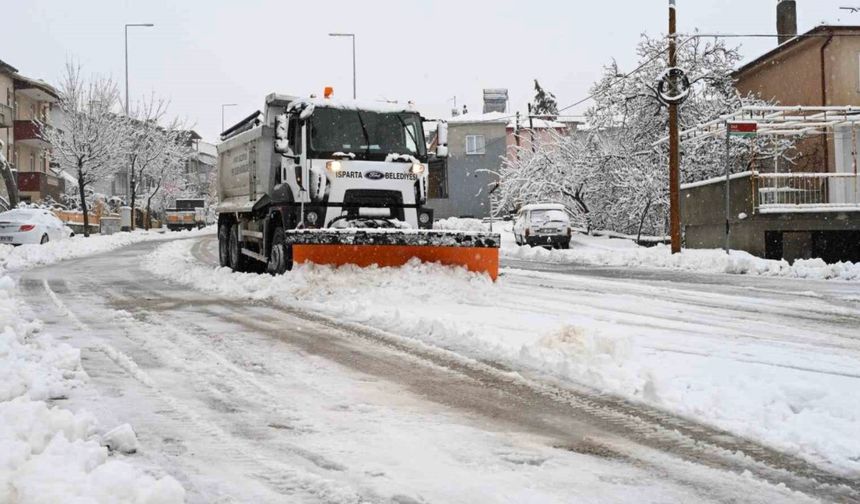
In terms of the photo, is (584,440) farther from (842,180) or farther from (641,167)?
(641,167)

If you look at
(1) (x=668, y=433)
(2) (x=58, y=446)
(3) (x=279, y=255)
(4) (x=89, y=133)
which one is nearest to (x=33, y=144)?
(4) (x=89, y=133)

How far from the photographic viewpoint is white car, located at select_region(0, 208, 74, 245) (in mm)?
25781

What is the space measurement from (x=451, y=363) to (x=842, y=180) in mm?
18555

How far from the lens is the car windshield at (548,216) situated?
30.2m

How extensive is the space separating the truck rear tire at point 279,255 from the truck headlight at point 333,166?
1323 millimetres

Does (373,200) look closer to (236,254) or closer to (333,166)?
(333,166)

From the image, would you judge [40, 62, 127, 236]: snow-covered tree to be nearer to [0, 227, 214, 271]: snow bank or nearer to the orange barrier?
[0, 227, 214, 271]: snow bank

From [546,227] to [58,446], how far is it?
2720 cm

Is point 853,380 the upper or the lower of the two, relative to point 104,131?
lower

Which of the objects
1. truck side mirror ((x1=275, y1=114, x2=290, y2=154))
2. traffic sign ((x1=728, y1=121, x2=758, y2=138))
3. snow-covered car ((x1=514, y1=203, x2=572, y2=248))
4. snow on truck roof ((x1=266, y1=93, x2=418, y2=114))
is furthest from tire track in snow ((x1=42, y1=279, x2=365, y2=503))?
snow-covered car ((x1=514, y1=203, x2=572, y2=248))

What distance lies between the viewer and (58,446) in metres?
3.40

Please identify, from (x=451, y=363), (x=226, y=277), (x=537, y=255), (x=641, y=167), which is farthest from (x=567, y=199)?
(x=451, y=363)

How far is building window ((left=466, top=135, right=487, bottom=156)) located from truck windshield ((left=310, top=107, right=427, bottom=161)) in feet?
154

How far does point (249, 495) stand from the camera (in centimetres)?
326
